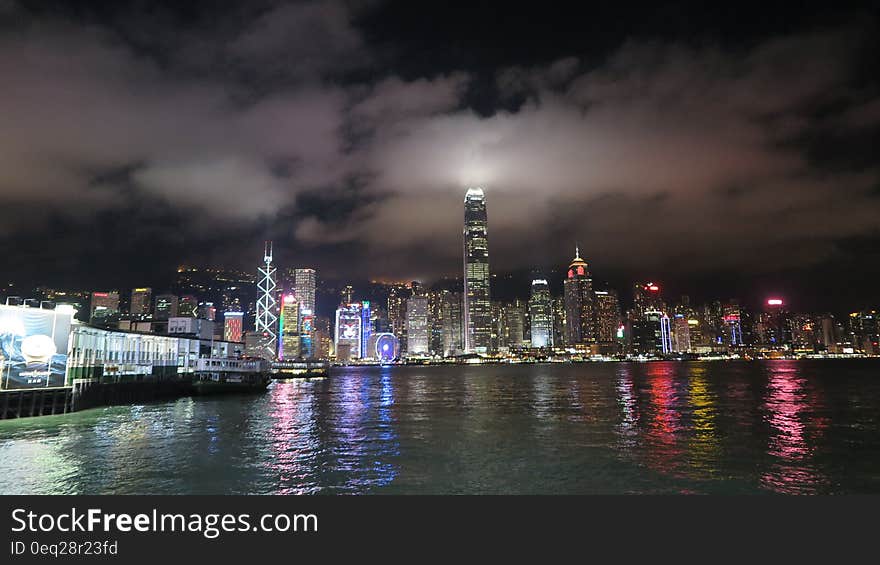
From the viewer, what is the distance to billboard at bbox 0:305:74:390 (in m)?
41.7

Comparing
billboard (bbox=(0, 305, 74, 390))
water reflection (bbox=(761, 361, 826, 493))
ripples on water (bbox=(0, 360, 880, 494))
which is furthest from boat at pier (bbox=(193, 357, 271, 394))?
water reflection (bbox=(761, 361, 826, 493))

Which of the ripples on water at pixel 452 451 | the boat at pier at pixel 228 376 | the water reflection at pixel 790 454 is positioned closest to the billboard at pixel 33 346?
the ripples on water at pixel 452 451

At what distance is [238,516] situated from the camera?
1423 centimetres

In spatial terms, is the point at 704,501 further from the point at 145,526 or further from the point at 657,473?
the point at 145,526

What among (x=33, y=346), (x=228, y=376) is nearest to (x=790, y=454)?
(x=33, y=346)

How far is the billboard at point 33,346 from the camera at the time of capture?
137ft

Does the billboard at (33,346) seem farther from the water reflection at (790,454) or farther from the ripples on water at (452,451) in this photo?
the water reflection at (790,454)

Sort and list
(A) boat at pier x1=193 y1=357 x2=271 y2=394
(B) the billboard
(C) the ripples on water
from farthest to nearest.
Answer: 1. (A) boat at pier x1=193 y1=357 x2=271 y2=394
2. (B) the billboard
3. (C) the ripples on water

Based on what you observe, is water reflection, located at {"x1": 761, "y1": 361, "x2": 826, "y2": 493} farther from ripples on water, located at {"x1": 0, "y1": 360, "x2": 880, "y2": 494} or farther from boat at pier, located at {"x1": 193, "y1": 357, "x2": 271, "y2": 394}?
boat at pier, located at {"x1": 193, "y1": 357, "x2": 271, "y2": 394}

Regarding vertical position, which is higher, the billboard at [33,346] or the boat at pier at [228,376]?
the billboard at [33,346]

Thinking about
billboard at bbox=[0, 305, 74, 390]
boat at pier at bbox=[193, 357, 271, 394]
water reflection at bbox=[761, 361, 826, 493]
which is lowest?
water reflection at bbox=[761, 361, 826, 493]

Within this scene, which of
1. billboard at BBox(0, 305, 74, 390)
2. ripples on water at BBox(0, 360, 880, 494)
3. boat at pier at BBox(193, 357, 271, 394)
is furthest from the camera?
boat at pier at BBox(193, 357, 271, 394)

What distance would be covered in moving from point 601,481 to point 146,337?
241ft

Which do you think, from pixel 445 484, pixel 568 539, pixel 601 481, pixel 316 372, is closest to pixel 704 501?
pixel 601 481
